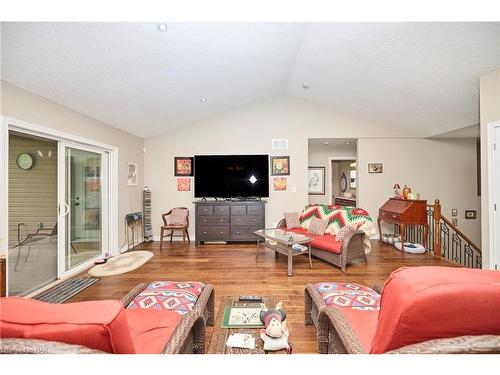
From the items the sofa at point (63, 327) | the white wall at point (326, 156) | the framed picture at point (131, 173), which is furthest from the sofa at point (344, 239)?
the framed picture at point (131, 173)

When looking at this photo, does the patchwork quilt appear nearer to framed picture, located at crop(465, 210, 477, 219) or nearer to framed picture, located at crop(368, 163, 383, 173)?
framed picture, located at crop(368, 163, 383, 173)

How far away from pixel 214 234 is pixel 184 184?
143 cm

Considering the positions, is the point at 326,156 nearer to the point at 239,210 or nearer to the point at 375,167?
the point at 375,167

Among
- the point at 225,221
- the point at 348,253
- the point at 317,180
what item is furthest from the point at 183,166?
the point at 348,253

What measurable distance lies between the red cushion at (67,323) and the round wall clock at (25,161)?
300 cm

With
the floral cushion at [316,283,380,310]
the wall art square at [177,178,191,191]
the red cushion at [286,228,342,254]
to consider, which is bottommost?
the red cushion at [286,228,342,254]

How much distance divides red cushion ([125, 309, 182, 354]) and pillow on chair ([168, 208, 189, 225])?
371cm

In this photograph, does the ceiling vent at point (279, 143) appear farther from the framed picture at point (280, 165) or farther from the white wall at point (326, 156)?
the white wall at point (326, 156)

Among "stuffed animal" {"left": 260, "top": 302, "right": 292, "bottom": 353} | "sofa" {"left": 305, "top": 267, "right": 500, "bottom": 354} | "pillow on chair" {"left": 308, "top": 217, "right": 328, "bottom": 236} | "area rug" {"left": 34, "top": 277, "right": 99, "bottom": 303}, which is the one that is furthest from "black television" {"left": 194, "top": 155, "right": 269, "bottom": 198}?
"sofa" {"left": 305, "top": 267, "right": 500, "bottom": 354}

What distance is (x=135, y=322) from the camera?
1416 millimetres

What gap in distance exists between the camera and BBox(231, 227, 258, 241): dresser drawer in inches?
197

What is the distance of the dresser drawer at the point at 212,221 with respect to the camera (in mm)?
5023

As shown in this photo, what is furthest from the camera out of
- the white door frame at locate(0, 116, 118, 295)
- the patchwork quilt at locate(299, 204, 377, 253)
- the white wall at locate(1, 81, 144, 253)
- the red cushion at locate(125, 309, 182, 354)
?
the patchwork quilt at locate(299, 204, 377, 253)
